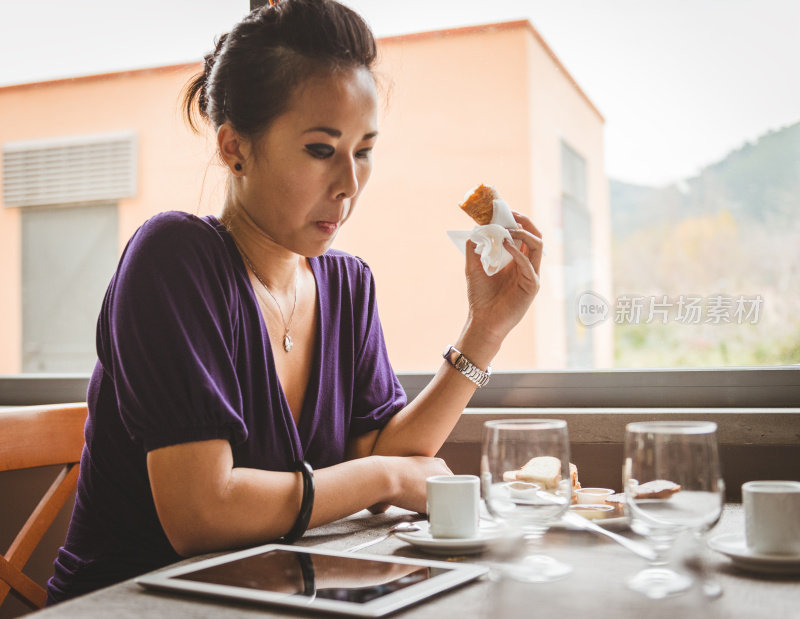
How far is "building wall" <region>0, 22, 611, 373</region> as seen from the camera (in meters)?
2.04

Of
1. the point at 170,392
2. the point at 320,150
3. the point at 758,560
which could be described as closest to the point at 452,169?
the point at 320,150

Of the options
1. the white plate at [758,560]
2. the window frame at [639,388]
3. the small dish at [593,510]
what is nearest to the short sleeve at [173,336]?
the small dish at [593,510]

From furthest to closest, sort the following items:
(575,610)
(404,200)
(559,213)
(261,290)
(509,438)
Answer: (404,200) → (559,213) → (261,290) → (509,438) → (575,610)

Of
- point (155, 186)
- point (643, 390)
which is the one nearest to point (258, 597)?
point (643, 390)

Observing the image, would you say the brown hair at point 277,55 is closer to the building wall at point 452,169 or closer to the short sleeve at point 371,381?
the short sleeve at point 371,381

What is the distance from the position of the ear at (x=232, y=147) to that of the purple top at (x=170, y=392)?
107 mm

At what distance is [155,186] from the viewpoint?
243cm

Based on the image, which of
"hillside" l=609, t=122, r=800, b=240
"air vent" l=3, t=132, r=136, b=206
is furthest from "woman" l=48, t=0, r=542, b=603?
"air vent" l=3, t=132, r=136, b=206

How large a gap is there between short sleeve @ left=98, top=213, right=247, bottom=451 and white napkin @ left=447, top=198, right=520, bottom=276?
46 cm

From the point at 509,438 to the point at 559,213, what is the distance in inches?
51.9

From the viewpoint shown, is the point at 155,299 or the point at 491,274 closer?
the point at 155,299

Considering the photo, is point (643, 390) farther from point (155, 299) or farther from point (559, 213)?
point (155, 299)

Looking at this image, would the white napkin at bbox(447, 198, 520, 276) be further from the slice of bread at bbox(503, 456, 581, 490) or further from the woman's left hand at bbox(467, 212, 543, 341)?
the slice of bread at bbox(503, 456, 581, 490)

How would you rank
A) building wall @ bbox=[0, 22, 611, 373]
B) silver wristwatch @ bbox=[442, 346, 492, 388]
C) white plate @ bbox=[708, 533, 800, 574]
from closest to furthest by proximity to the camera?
1. white plate @ bbox=[708, 533, 800, 574]
2. silver wristwatch @ bbox=[442, 346, 492, 388]
3. building wall @ bbox=[0, 22, 611, 373]
